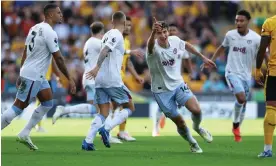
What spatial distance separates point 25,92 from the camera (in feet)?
42.0

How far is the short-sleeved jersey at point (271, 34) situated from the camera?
38.3 ft

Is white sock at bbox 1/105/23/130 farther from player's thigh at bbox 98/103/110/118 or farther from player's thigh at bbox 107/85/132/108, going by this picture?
player's thigh at bbox 107/85/132/108

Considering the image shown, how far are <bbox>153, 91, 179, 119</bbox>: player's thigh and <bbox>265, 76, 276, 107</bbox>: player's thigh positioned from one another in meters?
1.68

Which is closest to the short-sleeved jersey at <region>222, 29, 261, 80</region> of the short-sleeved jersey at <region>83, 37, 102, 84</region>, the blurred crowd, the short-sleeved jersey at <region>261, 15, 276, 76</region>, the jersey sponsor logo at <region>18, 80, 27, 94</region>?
the short-sleeved jersey at <region>83, 37, 102, 84</region>

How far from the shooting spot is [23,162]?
11.0 meters

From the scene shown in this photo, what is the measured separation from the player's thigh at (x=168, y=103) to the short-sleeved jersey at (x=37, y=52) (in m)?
1.93

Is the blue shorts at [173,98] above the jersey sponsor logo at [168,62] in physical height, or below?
below

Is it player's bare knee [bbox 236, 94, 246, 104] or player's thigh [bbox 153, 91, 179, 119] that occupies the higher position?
player's thigh [bbox 153, 91, 179, 119]

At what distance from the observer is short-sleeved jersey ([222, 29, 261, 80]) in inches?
639

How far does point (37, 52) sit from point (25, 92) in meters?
0.67

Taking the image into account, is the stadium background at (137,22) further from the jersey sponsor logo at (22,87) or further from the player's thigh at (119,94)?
the jersey sponsor logo at (22,87)

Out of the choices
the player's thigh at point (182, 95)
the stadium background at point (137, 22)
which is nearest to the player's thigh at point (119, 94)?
the player's thigh at point (182, 95)

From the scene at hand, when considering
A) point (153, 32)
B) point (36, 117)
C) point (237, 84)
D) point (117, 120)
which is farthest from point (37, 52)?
point (237, 84)

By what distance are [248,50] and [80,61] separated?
44.0 ft
